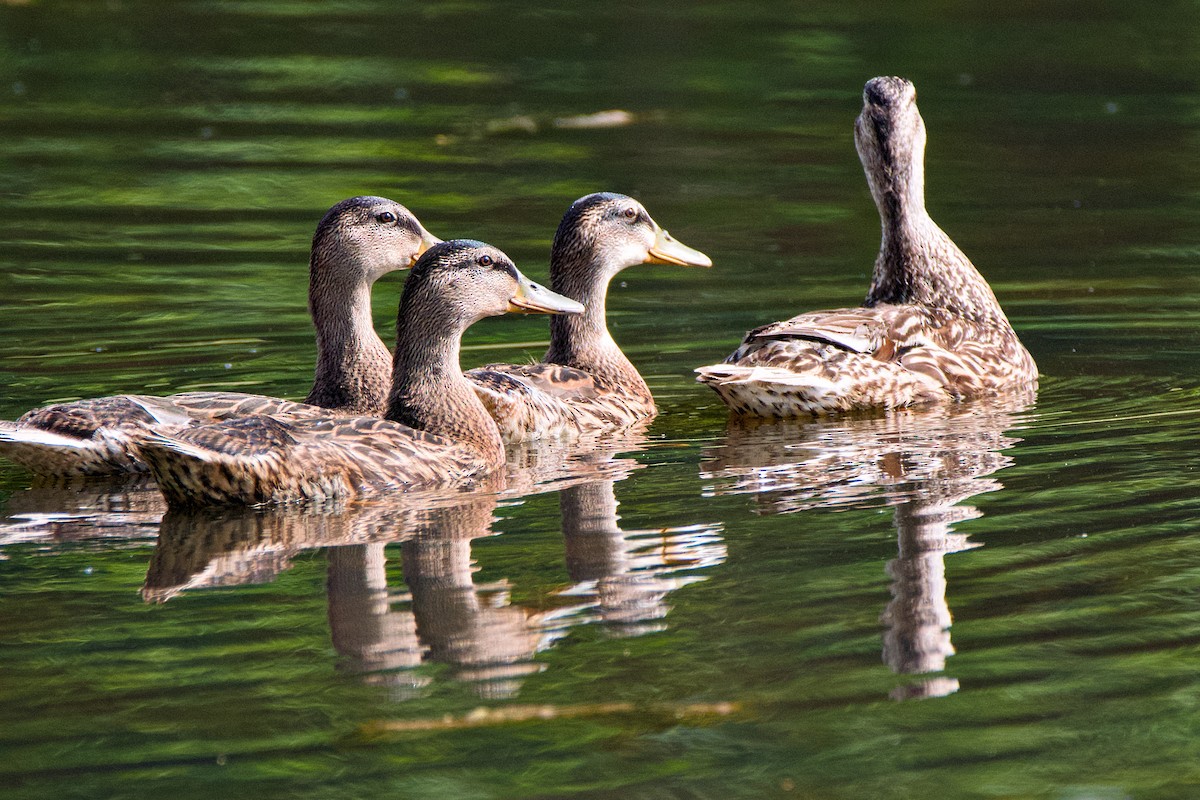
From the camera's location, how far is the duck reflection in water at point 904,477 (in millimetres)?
5855

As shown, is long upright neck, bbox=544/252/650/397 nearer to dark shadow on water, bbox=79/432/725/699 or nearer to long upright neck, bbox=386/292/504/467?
long upright neck, bbox=386/292/504/467

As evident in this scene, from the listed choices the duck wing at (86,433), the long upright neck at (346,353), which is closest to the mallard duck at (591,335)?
the long upright neck at (346,353)

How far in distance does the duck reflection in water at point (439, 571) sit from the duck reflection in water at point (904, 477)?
2.01 feet

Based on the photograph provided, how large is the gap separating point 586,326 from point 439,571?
3.93 m

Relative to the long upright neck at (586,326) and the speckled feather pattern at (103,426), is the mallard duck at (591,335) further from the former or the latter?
the speckled feather pattern at (103,426)

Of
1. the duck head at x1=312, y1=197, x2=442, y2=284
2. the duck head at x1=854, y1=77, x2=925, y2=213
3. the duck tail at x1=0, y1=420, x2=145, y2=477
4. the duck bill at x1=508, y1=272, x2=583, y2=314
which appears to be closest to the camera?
the duck tail at x1=0, y1=420, x2=145, y2=477

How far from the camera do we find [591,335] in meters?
10.4

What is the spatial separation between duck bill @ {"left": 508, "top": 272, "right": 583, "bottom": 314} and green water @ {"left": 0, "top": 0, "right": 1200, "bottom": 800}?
68 centimetres

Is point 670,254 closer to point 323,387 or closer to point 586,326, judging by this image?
→ point 586,326

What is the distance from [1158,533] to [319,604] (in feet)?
9.34

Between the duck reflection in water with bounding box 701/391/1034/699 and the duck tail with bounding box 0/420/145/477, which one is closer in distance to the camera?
the duck reflection in water with bounding box 701/391/1034/699

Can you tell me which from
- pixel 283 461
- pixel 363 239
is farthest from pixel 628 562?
pixel 363 239

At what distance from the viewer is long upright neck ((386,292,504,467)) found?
835 centimetres

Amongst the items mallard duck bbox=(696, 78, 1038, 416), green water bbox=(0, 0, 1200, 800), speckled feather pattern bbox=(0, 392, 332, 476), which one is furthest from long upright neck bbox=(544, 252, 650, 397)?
speckled feather pattern bbox=(0, 392, 332, 476)
